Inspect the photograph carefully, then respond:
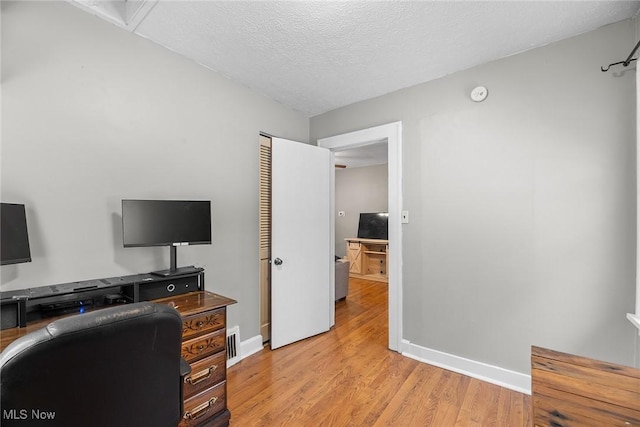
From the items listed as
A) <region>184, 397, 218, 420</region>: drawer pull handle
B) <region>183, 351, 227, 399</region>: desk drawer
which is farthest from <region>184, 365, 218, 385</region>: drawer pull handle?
<region>184, 397, 218, 420</region>: drawer pull handle

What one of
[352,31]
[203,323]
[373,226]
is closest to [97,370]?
[203,323]

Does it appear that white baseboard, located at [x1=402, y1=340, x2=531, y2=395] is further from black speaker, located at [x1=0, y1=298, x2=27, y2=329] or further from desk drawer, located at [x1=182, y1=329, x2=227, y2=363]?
black speaker, located at [x1=0, y1=298, x2=27, y2=329]

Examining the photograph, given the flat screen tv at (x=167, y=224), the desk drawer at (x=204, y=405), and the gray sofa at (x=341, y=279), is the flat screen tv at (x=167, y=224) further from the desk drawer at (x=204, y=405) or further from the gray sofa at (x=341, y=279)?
the gray sofa at (x=341, y=279)

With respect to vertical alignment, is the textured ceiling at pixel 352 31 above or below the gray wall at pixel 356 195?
above

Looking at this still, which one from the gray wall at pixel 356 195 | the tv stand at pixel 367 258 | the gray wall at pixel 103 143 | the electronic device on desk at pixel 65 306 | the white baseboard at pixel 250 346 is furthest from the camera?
the gray wall at pixel 356 195

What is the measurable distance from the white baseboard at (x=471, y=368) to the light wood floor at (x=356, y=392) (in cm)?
6

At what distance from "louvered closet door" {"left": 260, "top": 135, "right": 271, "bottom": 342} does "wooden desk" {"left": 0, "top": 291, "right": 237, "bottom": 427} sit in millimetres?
1109

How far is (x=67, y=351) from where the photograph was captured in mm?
746

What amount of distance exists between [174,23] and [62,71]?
724 millimetres

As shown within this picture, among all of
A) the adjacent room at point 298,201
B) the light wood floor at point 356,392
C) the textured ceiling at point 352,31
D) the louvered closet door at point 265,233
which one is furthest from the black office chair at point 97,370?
the louvered closet door at point 265,233

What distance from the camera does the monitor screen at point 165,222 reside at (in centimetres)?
178

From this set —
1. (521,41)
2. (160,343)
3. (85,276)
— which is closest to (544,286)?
(521,41)

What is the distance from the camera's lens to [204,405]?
5.49 feet

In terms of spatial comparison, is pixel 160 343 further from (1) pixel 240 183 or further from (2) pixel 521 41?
(2) pixel 521 41
